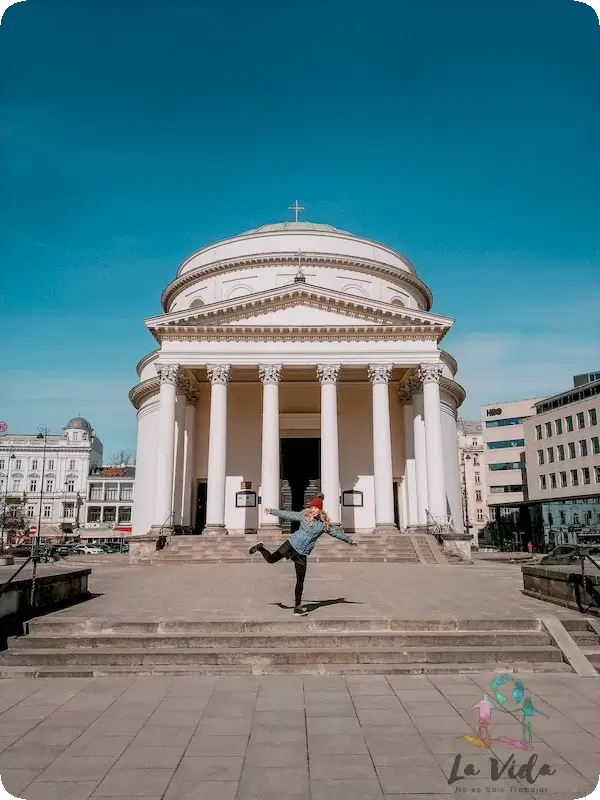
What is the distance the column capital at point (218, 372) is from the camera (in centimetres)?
3034

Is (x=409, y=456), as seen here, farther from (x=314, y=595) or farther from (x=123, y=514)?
(x=123, y=514)

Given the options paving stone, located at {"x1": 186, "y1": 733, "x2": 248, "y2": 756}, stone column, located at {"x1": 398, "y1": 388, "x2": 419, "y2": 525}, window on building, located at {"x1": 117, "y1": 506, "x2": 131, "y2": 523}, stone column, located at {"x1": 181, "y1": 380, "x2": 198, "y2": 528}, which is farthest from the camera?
window on building, located at {"x1": 117, "y1": 506, "x2": 131, "y2": 523}

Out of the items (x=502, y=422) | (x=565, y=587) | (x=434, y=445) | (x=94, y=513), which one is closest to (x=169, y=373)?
(x=434, y=445)

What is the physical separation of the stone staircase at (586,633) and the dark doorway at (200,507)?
27.9 meters

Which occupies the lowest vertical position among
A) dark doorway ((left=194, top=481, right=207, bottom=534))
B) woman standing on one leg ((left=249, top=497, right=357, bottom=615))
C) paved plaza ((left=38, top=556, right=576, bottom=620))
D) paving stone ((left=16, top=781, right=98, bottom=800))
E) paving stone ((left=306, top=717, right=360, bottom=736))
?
paving stone ((left=16, top=781, right=98, bottom=800))

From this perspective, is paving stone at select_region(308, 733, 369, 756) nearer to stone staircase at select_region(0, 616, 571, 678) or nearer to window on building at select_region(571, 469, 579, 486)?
stone staircase at select_region(0, 616, 571, 678)

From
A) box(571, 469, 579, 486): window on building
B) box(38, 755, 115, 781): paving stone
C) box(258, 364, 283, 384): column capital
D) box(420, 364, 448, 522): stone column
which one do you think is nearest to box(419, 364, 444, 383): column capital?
box(420, 364, 448, 522): stone column

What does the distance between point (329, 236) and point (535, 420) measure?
37841 mm

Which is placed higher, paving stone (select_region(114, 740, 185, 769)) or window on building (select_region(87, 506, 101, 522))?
window on building (select_region(87, 506, 101, 522))

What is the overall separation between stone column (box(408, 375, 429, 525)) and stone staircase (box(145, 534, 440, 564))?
169 inches

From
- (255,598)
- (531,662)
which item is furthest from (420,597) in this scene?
(531,662)

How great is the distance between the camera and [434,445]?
97.9 feet

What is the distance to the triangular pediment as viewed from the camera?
3028 cm

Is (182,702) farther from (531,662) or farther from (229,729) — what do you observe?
(531,662)
